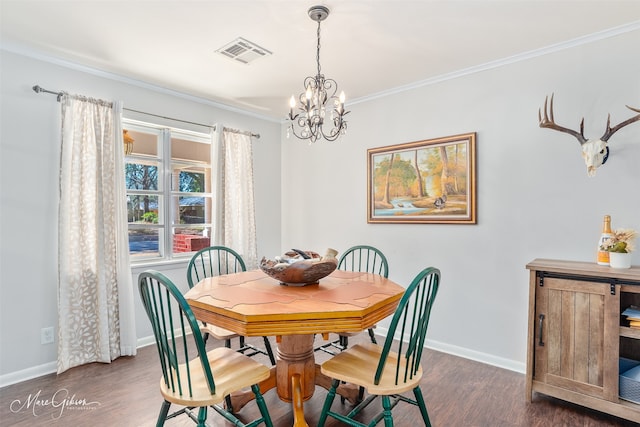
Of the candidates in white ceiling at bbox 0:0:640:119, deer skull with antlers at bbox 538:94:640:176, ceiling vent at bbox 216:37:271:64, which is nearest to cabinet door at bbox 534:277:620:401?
deer skull with antlers at bbox 538:94:640:176

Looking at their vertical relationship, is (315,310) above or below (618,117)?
below

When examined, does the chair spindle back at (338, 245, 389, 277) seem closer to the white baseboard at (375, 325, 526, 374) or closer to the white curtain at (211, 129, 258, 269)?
the white baseboard at (375, 325, 526, 374)

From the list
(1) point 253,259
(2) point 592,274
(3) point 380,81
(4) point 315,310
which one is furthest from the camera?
(1) point 253,259

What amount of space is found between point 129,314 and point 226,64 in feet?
7.65

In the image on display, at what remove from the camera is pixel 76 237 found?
288 cm

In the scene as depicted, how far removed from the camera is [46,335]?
2.81 meters

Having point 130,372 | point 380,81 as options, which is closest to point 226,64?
point 380,81

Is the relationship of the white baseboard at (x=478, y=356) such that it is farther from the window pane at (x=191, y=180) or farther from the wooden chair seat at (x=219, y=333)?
the window pane at (x=191, y=180)

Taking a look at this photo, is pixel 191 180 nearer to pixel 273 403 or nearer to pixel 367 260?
pixel 367 260

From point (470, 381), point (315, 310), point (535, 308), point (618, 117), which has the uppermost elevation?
point (618, 117)

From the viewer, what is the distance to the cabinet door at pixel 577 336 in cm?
210

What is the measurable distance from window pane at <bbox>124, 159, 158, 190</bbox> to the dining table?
163 centimetres

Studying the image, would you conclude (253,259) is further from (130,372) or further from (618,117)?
(618,117)

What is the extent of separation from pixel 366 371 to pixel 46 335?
2626 millimetres
